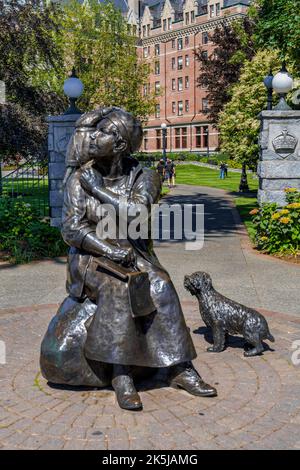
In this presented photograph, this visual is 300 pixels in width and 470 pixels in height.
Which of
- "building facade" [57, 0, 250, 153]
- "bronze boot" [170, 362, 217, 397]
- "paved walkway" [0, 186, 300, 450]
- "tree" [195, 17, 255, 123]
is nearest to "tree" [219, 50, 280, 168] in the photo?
"tree" [195, 17, 255, 123]

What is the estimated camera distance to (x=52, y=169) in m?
11.6

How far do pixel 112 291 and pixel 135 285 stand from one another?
0.67 feet

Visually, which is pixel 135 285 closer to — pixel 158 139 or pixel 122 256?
pixel 122 256

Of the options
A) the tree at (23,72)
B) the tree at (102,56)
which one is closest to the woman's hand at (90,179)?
the tree at (23,72)

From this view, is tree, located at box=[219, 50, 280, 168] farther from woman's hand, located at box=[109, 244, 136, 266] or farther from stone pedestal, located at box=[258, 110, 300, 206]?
woman's hand, located at box=[109, 244, 136, 266]

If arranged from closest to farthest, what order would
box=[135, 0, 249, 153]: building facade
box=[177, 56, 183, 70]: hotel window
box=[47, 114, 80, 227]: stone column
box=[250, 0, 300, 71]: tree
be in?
1. box=[47, 114, 80, 227]: stone column
2. box=[250, 0, 300, 71]: tree
3. box=[135, 0, 249, 153]: building facade
4. box=[177, 56, 183, 70]: hotel window

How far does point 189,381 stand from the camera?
4168mm

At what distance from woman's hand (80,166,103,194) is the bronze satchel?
0.62 metres

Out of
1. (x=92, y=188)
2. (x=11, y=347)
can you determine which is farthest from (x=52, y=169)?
(x=92, y=188)

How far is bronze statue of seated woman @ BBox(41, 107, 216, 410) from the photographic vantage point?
398 centimetres

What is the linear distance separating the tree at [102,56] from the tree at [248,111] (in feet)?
34.6

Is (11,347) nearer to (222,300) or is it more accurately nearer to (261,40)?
(222,300)

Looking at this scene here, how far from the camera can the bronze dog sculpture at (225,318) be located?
4957mm

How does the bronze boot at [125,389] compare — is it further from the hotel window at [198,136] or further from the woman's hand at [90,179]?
the hotel window at [198,136]
